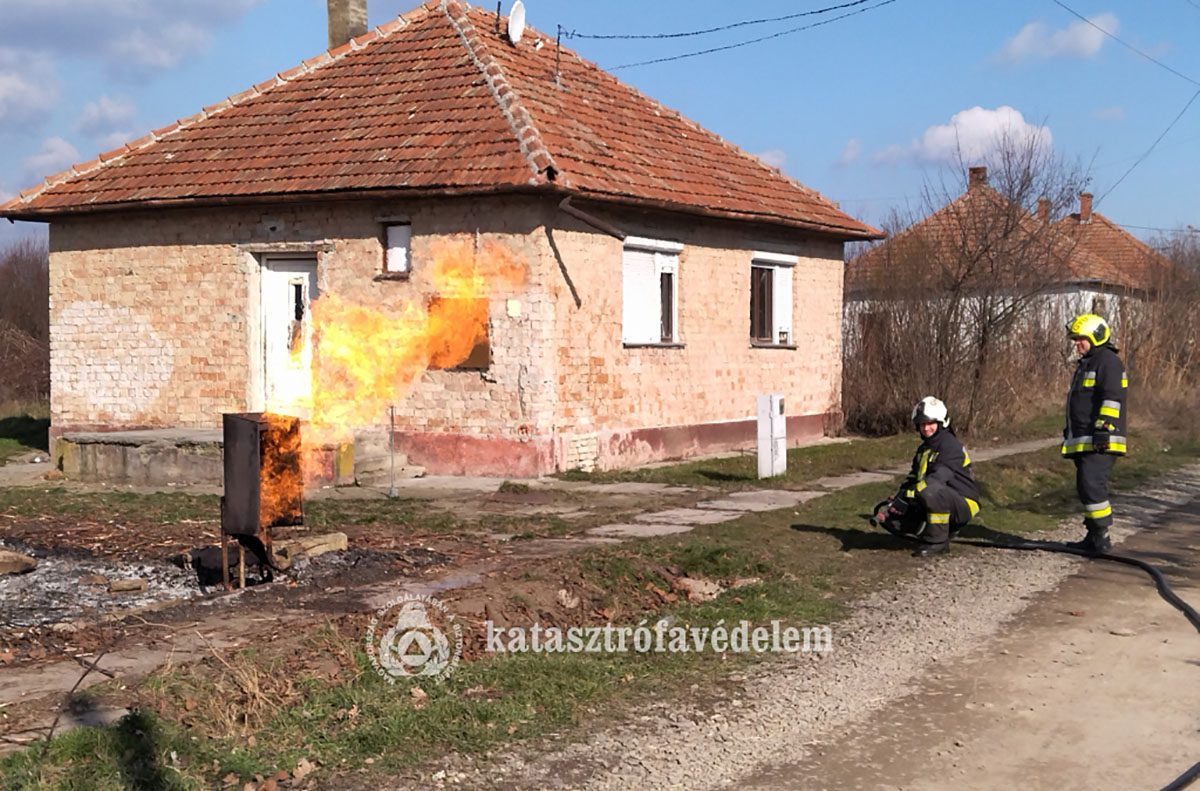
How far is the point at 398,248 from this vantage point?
1689cm

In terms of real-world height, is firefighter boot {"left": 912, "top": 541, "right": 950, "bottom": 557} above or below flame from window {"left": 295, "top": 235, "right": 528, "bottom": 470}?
below

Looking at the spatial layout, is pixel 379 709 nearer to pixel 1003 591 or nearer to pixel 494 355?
pixel 1003 591

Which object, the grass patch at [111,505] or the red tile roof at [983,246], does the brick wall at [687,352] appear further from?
the grass patch at [111,505]

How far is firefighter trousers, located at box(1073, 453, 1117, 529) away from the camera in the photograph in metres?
10.5

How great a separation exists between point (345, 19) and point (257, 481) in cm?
1478

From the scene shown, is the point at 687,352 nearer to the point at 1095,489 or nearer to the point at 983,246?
the point at 983,246

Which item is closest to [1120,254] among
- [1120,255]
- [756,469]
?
[1120,255]

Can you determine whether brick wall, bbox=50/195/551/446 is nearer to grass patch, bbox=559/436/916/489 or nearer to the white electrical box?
grass patch, bbox=559/436/916/489

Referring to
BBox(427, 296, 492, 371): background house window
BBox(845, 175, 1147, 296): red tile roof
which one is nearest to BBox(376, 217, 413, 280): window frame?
BBox(427, 296, 492, 371): background house window

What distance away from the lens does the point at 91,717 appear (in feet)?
18.2

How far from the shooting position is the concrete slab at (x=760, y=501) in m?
13.3

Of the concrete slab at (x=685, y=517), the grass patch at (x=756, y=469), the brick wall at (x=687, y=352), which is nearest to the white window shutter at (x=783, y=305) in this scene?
the brick wall at (x=687, y=352)

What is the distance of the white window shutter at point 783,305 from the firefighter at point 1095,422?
10.9 m

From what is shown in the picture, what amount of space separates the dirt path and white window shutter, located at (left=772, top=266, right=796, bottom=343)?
13466mm
